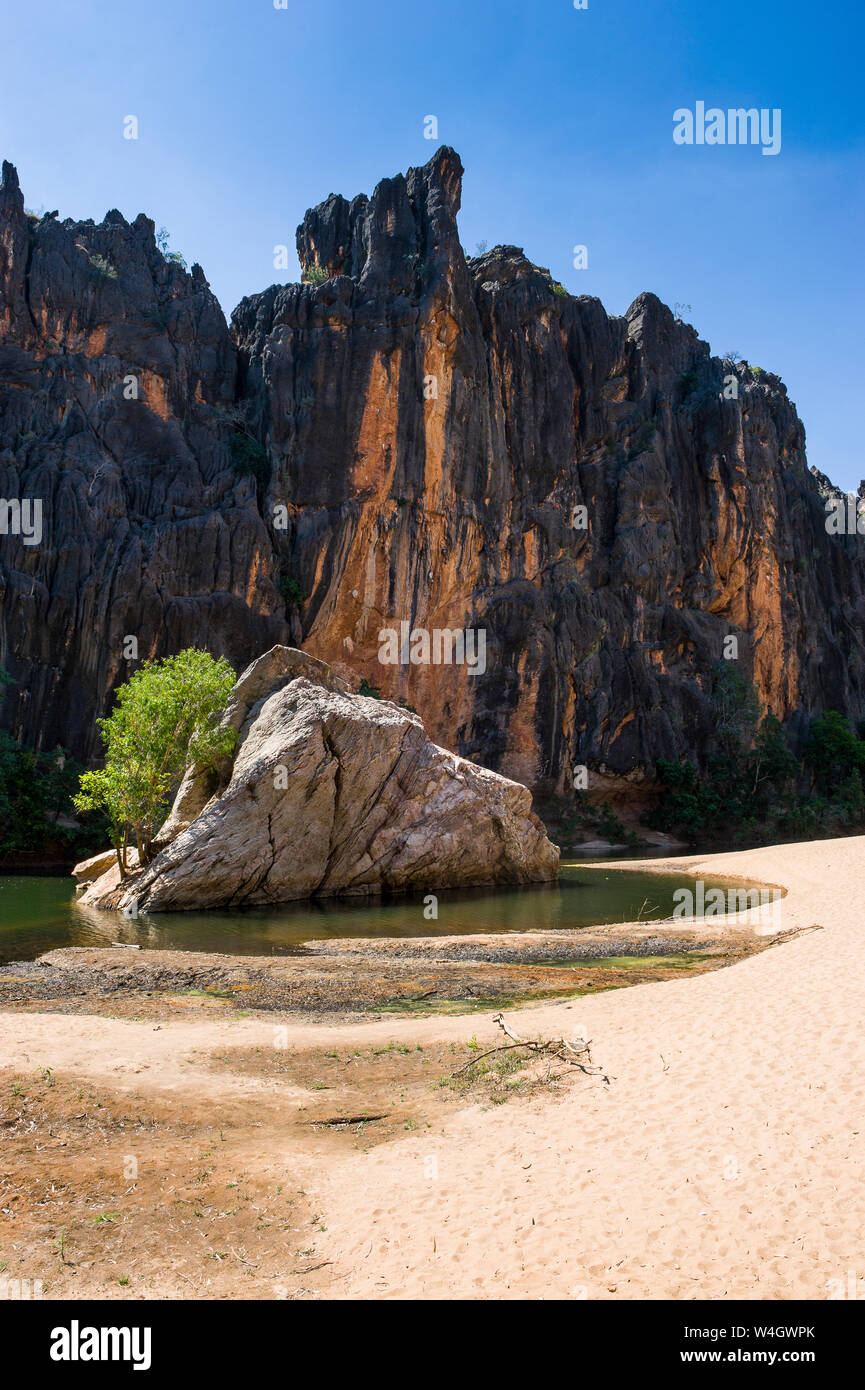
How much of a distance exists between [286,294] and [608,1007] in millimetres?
62455

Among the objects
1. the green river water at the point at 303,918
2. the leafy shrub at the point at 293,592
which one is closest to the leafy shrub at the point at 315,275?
the leafy shrub at the point at 293,592

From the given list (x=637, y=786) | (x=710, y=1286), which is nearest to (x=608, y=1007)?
(x=710, y=1286)

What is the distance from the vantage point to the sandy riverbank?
5.02m

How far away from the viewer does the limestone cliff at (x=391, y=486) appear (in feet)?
166

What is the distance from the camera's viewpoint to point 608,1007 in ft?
37.3

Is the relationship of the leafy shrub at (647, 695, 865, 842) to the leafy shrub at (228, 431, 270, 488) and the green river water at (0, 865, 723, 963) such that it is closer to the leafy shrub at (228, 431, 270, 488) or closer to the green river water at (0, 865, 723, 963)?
the green river water at (0, 865, 723, 963)

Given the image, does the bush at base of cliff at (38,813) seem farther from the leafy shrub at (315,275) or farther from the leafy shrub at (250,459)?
the leafy shrub at (315,275)

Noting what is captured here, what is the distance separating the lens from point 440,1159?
6695 mm

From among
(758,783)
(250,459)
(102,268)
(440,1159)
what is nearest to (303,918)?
(440,1159)

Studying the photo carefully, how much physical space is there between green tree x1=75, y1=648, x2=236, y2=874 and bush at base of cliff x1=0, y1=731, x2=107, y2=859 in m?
13.2

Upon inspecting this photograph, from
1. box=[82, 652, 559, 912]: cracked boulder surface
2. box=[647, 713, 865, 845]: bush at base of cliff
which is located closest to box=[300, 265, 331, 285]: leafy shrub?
box=[82, 652, 559, 912]: cracked boulder surface
